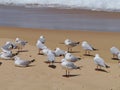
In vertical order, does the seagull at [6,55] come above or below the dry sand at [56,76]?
above

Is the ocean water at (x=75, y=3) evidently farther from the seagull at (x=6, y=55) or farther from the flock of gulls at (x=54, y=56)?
the seagull at (x=6, y=55)

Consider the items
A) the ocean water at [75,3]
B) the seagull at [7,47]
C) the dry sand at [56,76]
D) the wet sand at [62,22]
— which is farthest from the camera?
the ocean water at [75,3]

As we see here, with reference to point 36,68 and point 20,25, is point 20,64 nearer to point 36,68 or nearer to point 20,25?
point 36,68

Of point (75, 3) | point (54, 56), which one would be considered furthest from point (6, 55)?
point (75, 3)

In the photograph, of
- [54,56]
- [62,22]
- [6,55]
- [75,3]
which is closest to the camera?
[54,56]

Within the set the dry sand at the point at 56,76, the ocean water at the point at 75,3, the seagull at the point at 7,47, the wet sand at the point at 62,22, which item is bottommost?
the dry sand at the point at 56,76

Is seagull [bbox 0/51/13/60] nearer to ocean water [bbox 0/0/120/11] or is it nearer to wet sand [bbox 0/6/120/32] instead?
wet sand [bbox 0/6/120/32]

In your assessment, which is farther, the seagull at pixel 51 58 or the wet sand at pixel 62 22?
the wet sand at pixel 62 22

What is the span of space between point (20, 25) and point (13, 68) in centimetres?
1138

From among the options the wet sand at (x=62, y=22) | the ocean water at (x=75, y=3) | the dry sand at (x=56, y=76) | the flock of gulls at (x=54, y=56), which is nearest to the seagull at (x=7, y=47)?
the flock of gulls at (x=54, y=56)

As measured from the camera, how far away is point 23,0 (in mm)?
40125

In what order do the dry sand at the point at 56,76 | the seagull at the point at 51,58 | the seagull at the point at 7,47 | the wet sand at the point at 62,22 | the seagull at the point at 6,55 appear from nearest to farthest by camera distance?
the dry sand at the point at 56,76 → the seagull at the point at 51,58 → the seagull at the point at 6,55 → the seagull at the point at 7,47 → the wet sand at the point at 62,22

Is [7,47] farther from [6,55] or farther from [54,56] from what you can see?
[54,56]

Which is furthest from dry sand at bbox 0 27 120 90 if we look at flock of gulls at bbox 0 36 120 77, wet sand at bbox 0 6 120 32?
wet sand at bbox 0 6 120 32
